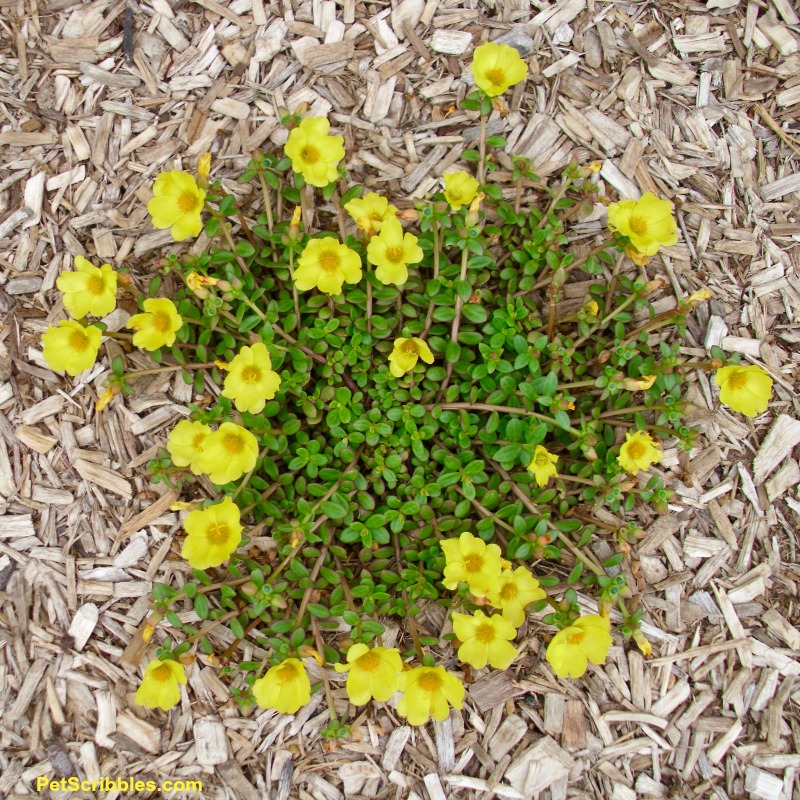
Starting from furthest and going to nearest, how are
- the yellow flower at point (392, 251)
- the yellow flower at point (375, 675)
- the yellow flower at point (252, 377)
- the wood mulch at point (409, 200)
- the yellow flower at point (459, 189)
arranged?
the wood mulch at point (409, 200) < the yellow flower at point (459, 189) < the yellow flower at point (392, 251) < the yellow flower at point (252, 377) < the yellow flower at point (375, 675)

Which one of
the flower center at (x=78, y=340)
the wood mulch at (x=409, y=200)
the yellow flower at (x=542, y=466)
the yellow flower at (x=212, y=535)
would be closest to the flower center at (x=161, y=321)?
the flower center at (x=78, y=340)

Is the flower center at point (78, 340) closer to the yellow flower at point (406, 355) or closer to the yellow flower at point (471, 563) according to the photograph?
the yellow flower at point (406, 355)

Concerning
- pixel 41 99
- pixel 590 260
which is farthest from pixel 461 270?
pixel 41 99

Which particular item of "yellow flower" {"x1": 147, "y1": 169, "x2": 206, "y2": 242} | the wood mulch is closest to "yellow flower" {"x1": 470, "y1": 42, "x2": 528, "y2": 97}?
the wood mulch

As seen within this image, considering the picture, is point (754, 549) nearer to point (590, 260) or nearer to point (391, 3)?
point (590, 260)

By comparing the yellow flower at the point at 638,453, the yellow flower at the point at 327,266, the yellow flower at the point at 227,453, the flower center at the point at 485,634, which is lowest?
the flower center at the point at 485,634

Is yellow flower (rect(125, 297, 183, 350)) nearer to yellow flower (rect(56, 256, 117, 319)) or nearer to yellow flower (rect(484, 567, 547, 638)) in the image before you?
yellow flower (rect(56, 256, 117, 319))

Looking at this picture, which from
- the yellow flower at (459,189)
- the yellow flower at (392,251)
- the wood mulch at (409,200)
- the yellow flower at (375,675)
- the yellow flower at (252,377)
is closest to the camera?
the yellow flower at (375,675)
